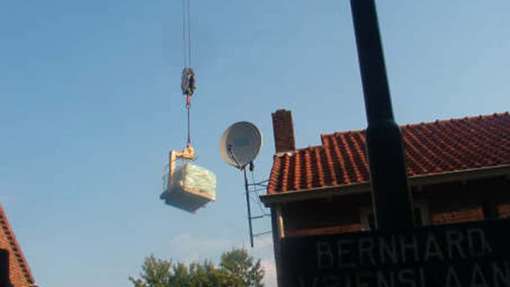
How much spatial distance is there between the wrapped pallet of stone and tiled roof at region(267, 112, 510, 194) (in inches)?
1491

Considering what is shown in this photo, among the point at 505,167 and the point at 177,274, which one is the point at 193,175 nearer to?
the point at 177,274

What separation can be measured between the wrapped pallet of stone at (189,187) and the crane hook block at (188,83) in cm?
1652

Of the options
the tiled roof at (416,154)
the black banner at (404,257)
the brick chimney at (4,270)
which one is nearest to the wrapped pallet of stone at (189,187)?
the tiled roof at (416,154)

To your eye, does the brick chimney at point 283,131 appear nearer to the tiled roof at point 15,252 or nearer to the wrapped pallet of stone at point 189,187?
the tiled roof at point 15,252

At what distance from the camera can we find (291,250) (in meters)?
3.29

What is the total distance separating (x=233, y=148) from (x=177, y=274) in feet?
138

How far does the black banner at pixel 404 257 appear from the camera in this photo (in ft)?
10.4

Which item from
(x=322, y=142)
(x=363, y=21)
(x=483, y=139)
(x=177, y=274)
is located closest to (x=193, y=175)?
(x=177, y=274)

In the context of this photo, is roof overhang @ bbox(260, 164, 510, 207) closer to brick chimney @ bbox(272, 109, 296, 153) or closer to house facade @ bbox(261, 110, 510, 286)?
house facade @ bbox(261, 110, 510, 286)

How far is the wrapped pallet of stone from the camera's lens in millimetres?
56594

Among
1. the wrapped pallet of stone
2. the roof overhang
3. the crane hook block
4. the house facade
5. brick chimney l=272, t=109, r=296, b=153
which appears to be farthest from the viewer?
the wrapped pallet of stone

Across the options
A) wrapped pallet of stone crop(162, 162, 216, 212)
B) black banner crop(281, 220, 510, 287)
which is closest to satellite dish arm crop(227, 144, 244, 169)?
black banner crop(281, 220, 510, 287)

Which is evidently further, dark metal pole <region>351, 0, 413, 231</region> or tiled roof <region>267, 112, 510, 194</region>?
tiled roof <region>267, 112, 510, 194</region>

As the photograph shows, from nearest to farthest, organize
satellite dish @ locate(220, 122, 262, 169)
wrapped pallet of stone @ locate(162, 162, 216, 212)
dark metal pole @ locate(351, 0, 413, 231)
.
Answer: dark metal pole @ locate(351, 0, 413, 231) < satellite dish @ locate(220, 122, 262, 169) < wrapped pallet of stone @ locate(162, 162, 216, 212)
